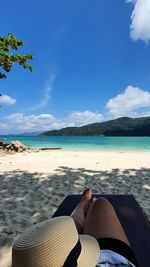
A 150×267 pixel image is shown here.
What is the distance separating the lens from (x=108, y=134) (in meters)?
115

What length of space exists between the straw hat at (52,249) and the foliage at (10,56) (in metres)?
8.02

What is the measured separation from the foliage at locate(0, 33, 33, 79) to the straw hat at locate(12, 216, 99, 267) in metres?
8.02

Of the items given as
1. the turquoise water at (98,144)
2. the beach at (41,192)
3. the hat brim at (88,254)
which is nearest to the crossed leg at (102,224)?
the hat brim at (88,254)

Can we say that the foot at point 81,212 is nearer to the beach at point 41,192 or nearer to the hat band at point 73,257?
the beach at point 41,192

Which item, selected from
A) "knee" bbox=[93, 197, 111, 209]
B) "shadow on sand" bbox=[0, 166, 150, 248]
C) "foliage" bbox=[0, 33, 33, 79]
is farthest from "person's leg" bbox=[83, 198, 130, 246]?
"foliage" bbox=[0, 33, 33, 79]

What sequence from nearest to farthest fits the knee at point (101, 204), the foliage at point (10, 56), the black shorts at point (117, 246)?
1. the black shorts at point (117, 246)
2. the knee at point (101, 204)
3. the foliage at point (10, 56)

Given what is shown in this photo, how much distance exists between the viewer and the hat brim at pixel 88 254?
69.2 inches

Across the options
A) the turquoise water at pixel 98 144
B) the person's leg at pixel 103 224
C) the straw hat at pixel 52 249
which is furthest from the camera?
the turquoise water at pixel 98 144

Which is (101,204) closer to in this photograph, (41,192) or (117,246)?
(117,246)

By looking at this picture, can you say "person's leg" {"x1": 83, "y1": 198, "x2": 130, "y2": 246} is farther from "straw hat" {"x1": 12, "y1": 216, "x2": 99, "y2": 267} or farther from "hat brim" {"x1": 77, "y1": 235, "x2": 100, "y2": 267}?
"straw hat" {"x1": 12, "y1": 216, "x2": 99, "y2": 267}

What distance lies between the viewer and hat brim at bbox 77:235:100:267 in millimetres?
1759

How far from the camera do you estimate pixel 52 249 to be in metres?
1.56

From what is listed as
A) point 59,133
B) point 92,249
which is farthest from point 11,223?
point 59,133

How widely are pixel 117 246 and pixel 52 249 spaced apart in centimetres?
85
